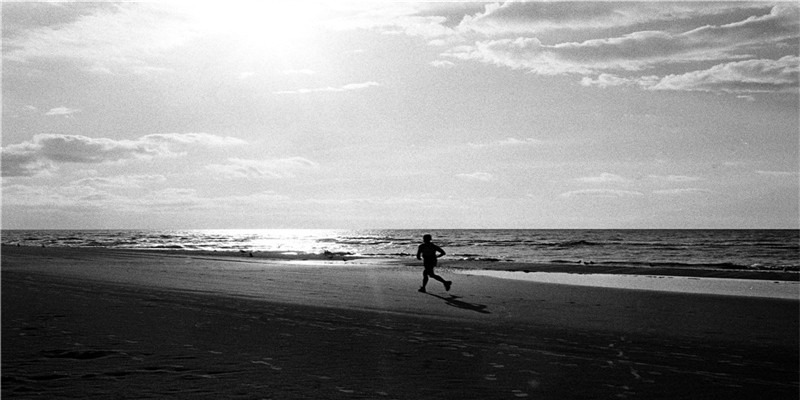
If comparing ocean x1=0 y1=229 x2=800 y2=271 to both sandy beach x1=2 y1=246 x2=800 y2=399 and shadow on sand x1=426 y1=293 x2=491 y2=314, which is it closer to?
shadow on sand x1=426 y1=293 x2=491 y2=314

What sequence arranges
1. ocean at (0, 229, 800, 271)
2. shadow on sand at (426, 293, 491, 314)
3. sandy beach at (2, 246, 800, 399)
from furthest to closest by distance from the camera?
ocean at (0, 229, 800, 271), shadow on sand at (426, 293, 491, 314), sandy beach at (2, 246, 800, 399)

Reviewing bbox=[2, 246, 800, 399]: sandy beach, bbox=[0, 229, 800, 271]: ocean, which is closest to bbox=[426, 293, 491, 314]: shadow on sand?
bbox=[2, 246, 800, 399]: sandy beach

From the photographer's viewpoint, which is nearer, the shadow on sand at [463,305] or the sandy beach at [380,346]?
the sandy beach at [380,346]

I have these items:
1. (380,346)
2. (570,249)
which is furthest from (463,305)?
(570,249)

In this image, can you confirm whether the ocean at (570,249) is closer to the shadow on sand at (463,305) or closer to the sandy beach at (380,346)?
the shadow on sand at (463,305)

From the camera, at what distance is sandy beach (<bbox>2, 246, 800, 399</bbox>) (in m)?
7.57

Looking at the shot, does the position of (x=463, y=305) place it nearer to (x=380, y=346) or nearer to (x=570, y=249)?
(x=380, y=346)

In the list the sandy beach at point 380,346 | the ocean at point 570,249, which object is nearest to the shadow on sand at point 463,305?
the sandy beach at point 380,346

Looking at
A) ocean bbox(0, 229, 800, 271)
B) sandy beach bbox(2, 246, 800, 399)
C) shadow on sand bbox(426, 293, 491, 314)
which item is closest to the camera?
sandy beach bbox(2, 246, 800, 399)

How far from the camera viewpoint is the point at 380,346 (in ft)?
33.1

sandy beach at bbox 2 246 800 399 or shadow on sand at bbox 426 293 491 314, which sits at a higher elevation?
sandy beach at bbox 2 246 800 399

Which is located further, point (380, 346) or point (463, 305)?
point (463, 305)

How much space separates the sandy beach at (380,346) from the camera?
7.57 meters

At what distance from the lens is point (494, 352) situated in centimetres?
984
